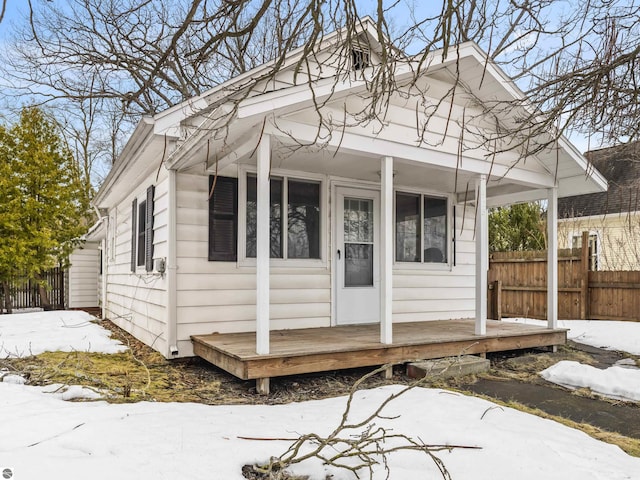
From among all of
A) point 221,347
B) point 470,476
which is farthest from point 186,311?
point 470,476

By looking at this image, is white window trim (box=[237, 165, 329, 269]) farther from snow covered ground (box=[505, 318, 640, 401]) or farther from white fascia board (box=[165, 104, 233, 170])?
snow covered ground (box=[505, 318, 640, 401])

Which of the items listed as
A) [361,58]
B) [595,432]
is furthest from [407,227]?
[595,432]

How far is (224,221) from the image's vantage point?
5.50 m

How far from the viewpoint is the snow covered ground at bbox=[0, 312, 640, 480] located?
220 cm

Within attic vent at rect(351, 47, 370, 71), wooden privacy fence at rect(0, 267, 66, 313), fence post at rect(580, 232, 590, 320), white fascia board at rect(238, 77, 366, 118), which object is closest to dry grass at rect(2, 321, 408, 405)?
white fascia board at rect(238, 77, 366, 118)

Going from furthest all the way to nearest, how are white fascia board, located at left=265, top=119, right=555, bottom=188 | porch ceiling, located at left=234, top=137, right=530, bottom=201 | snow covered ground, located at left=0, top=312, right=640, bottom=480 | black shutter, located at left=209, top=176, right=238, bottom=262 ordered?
black shutter, located at left=209, top=176, right=238, bottom=262 → porch ceiling, located at left=234, top=137, right=530, bottom=201 → white fascia board, located at left=265, top=119, right=555, bottom=188 → snow covered ground, located at left=0, top=312, right=640, bottom=480

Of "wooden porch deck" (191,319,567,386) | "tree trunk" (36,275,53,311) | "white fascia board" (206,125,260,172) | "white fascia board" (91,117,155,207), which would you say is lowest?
"tree trunk" (36,275,53,311)

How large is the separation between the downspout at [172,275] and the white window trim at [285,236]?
75cm

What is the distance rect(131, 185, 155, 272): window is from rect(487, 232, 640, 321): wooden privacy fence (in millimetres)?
5967

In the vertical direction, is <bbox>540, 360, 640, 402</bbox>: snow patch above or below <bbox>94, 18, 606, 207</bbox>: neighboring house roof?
below

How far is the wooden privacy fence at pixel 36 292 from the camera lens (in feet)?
43.3

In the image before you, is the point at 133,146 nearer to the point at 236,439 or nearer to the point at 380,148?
the point at 380,148

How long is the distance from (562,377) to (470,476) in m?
3.10

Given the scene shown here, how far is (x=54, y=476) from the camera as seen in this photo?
77.7 inches
